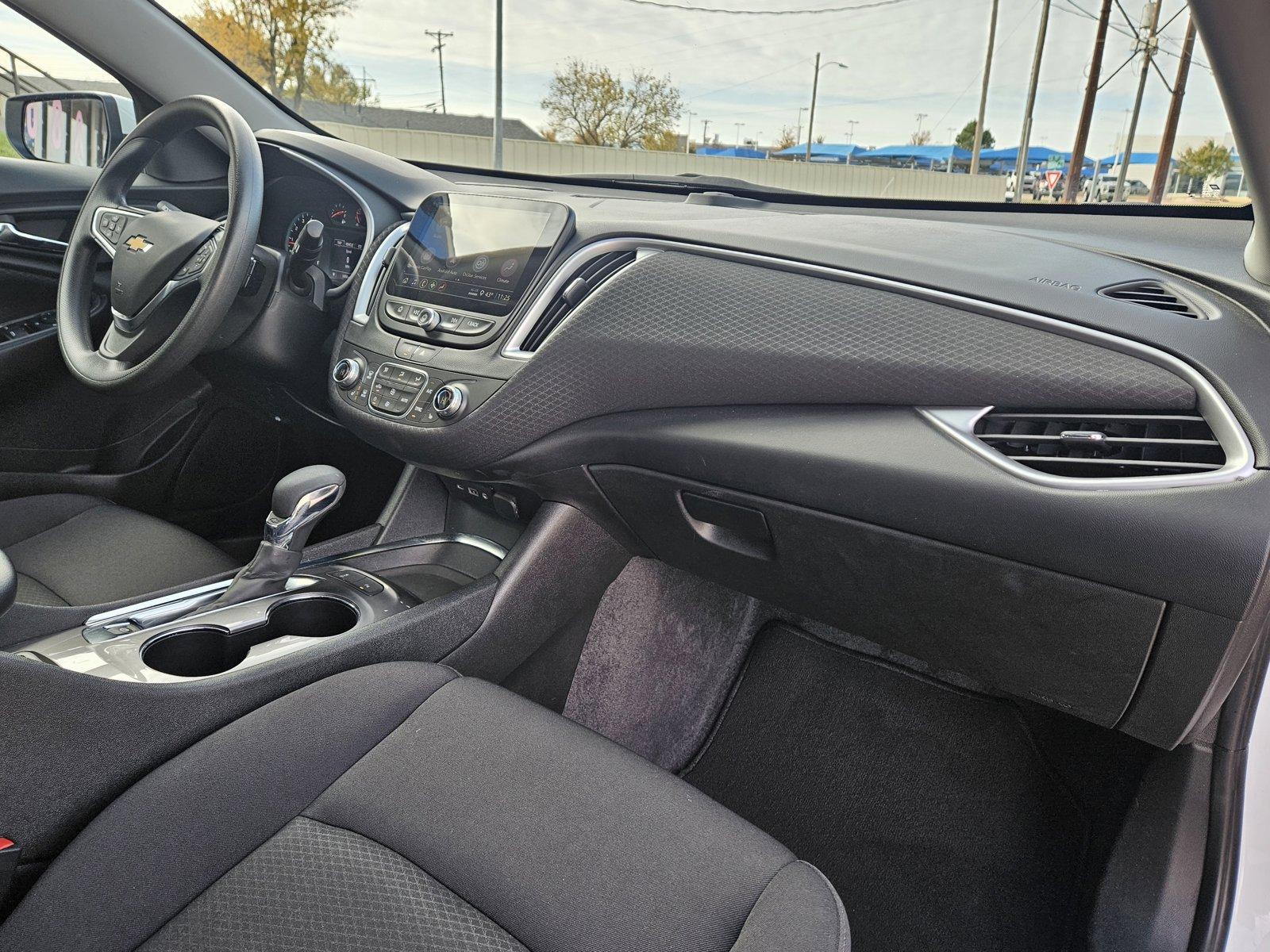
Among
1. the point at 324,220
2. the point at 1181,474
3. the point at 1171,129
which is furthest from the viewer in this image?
the point at 324,220

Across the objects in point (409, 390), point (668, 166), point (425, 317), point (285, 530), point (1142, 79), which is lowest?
point (285, 530)

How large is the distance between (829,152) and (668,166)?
1.10 feet

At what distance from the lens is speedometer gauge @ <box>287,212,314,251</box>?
66.1 inches

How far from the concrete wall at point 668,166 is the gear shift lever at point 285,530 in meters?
0.83

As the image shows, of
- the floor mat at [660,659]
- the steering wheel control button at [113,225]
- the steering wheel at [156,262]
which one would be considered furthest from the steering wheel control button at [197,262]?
the floor mat at [660,659]

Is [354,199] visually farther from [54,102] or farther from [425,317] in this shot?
[54,102]

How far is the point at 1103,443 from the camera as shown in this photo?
36.1 inches

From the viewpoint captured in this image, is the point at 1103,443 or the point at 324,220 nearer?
the point at 1103,443

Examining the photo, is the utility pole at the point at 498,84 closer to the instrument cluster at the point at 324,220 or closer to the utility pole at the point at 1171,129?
the instrument cluster at the point at 324,220

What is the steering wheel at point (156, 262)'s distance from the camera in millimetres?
1364

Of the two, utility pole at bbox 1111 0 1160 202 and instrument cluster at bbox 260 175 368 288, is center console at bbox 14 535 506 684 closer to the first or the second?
instrument cluster at bbox 260 175 368 288

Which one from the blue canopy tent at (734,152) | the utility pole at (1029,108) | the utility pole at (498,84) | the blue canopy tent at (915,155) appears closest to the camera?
the utility pole at (1029,108)

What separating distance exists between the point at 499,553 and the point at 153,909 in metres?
0.81

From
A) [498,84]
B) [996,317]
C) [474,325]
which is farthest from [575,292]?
[498,84]
